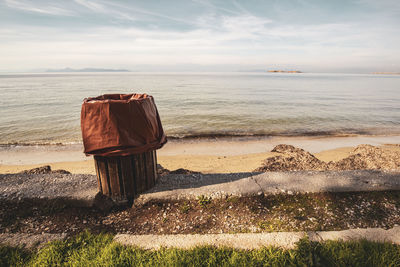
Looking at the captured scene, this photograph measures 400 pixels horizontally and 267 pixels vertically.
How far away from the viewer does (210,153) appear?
8.12 meters

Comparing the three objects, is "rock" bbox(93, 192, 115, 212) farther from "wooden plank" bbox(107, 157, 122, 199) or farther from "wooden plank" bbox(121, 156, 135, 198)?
"wooden plank" bbox(121, 156, 135, 198)

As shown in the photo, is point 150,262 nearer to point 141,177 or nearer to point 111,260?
point 111,260

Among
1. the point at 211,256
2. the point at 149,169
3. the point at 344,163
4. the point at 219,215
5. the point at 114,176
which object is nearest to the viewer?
the point at 211,256

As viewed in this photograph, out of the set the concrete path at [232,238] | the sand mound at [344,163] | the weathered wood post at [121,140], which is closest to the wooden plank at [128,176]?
the weathered wood post at [121,140]

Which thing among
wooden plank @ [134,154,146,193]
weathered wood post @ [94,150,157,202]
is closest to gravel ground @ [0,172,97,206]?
weathered wood post @ [94,150,157,202]

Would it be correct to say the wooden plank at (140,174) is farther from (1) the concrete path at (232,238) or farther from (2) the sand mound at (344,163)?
(2) the sand mound at (344,163)

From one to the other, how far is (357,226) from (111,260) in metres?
3.00

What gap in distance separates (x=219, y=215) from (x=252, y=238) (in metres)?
0.63

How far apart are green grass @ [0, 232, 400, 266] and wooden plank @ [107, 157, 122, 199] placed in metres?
0.86

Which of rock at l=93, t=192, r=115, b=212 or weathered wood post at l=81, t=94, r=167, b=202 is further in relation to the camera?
rock at l=93, t=192, r=115, b=212

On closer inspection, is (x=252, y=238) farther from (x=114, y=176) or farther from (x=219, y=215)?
(x=114, y=176)

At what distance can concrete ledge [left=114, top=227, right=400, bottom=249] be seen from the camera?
94.7 inches

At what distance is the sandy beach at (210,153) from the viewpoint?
675 centimetres

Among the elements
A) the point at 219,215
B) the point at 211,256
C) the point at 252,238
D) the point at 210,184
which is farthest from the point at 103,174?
the point at 252,238
